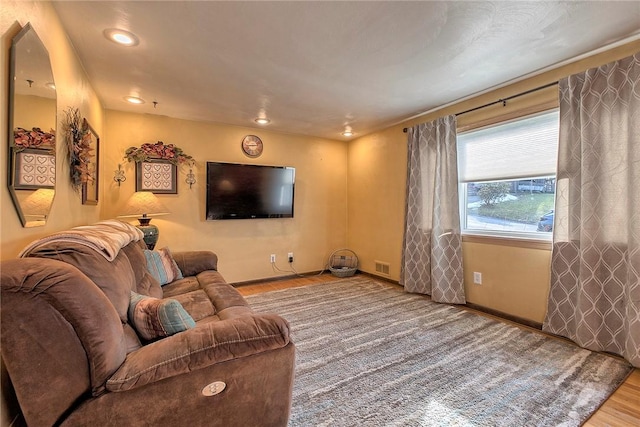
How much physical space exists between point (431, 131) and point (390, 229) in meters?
1.47

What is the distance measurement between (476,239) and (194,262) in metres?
2.97

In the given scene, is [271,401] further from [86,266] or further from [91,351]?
[86,266]

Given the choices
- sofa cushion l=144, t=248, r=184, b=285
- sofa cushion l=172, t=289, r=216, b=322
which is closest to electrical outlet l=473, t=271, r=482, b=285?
sofa cushion l=172, t=289, r=216, b=322

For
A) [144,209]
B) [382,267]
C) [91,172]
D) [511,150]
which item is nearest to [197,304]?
[91,172]

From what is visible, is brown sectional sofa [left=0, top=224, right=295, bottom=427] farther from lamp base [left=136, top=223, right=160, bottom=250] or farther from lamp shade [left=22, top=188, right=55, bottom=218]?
lamp base [left=136, top=223, right=160, bottom=250]

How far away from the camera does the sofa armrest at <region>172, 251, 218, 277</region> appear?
274 cm

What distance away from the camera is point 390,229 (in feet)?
13.7

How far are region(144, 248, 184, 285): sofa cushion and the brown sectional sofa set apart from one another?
102 cm

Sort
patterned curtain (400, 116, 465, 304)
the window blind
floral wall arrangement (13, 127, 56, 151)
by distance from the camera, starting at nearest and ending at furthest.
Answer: floral wall arrangement (13, 127, 56, 151), the window blind, patterned curtain (400, 116, 465, 304)

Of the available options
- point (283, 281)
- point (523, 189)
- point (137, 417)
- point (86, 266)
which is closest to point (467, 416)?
point (137, 417)

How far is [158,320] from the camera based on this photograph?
1.26 metres

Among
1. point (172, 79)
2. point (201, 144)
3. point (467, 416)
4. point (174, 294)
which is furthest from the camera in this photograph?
point (201, 144)

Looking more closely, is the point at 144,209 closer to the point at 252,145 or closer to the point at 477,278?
the point at 252,145

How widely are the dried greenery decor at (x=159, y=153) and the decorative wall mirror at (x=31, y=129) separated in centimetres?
193
